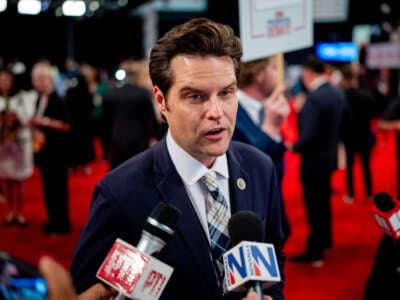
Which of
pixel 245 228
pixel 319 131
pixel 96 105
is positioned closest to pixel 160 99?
pixel 245 228

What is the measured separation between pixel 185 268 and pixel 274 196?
0.48 m

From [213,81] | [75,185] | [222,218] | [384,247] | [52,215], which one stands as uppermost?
[213,81]

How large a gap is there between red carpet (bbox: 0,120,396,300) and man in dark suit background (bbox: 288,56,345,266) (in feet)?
0.79

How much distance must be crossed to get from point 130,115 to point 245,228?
14.3ft

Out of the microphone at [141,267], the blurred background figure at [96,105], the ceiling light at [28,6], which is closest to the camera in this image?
the microphone at [141,267]

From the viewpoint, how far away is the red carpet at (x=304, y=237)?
438 cm

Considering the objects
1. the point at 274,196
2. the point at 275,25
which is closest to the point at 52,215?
the point at 275,25

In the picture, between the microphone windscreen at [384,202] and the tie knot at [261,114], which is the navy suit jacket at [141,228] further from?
the tie knot at [261,114]

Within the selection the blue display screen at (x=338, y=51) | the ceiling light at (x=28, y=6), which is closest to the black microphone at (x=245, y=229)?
the ceiling light at (x=28, y=6)

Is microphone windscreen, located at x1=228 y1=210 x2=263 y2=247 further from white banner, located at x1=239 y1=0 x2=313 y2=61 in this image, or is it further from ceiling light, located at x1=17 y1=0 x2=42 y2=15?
ceiling light, located at x1=17 y1=0 x2=42 y2=15

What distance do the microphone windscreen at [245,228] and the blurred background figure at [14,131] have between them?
460 centimetres

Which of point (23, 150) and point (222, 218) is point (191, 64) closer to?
point (222, 218)

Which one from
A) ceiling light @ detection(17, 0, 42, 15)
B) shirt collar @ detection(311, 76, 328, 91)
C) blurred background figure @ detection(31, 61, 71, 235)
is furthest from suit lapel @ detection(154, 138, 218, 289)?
ceiling light @ detection(17, 0, 42, 15)

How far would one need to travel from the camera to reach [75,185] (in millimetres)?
8031
